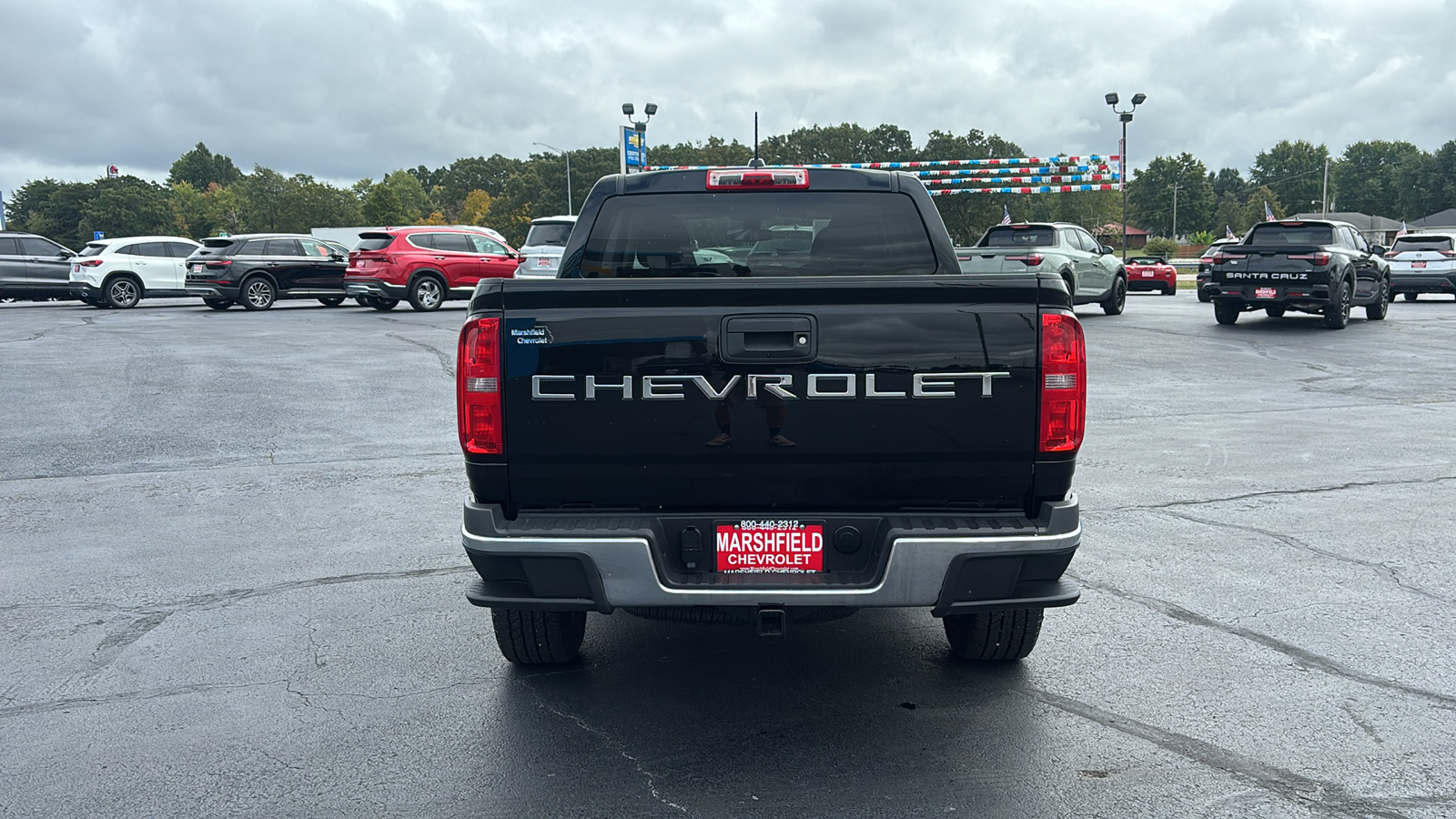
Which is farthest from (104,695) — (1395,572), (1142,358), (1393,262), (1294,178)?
(1294,178)

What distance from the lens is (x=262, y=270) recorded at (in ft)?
81.1

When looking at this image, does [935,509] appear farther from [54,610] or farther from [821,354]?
[54,610]

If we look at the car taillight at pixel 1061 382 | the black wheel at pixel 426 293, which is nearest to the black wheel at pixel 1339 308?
the black wheel at pixel 426 293

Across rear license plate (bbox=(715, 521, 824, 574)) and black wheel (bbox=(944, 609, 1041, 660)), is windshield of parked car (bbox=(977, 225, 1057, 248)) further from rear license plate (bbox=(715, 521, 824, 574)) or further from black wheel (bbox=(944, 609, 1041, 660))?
rear license plate (bbox=(715, 521, 824, 574))

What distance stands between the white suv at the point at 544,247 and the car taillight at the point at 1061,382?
17075 mm

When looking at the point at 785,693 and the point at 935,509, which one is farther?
the point at 785,693

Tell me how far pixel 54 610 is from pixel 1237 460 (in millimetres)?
7709

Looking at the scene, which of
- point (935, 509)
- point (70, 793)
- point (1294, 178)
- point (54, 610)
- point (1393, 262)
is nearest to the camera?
point (70, 793)

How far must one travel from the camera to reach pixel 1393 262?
26984mm

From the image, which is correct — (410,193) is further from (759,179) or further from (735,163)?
(759,179)

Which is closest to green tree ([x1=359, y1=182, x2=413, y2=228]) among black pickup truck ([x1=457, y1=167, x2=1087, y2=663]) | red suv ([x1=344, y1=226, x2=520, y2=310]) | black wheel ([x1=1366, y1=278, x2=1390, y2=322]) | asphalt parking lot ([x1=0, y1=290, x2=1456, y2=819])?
red suv ([x1=344, y1=226, x2=520, y2=310])

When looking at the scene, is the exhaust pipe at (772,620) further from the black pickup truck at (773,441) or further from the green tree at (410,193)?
the green tree at (410,193)

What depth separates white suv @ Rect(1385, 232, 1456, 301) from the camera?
1036 inches

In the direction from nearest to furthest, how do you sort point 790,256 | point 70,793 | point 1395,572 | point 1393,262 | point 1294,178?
1. point 70,793
2. point 790,256
3. point 1395,572
4. point 1393,262
5. point 1294,178
